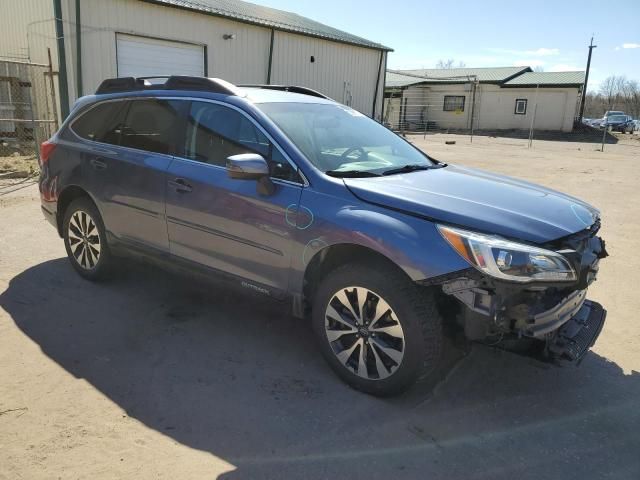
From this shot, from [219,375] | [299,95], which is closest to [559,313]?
[219,375]

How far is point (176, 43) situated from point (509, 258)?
52.1ft

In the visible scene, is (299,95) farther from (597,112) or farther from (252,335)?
(597,112)

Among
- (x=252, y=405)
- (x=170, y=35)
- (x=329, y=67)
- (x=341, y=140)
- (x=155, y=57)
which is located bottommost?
(x=252, y=405)

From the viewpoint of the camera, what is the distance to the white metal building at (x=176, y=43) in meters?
13.7

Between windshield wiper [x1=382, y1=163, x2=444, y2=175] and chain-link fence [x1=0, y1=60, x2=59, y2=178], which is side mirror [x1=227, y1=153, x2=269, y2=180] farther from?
chain-link fence [x1=0, y1=60, x2=59, y2=178]

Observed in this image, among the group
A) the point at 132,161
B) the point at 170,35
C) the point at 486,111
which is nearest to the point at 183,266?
the point at 132,161

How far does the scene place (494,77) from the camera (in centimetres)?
4075

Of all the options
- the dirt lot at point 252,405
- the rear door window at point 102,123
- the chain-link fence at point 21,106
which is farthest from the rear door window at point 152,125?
the chain-link fence at point 21,106

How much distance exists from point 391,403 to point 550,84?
40.0m

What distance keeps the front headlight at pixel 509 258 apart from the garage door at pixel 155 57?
A: 1437 cm

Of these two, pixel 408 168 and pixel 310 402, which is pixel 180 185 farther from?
pixel 310 402

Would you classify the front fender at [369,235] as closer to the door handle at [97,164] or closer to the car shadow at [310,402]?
the car shadow at [310,402]

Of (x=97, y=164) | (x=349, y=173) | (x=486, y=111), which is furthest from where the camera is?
(x=486, y=111)

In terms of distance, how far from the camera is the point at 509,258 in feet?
8.62
